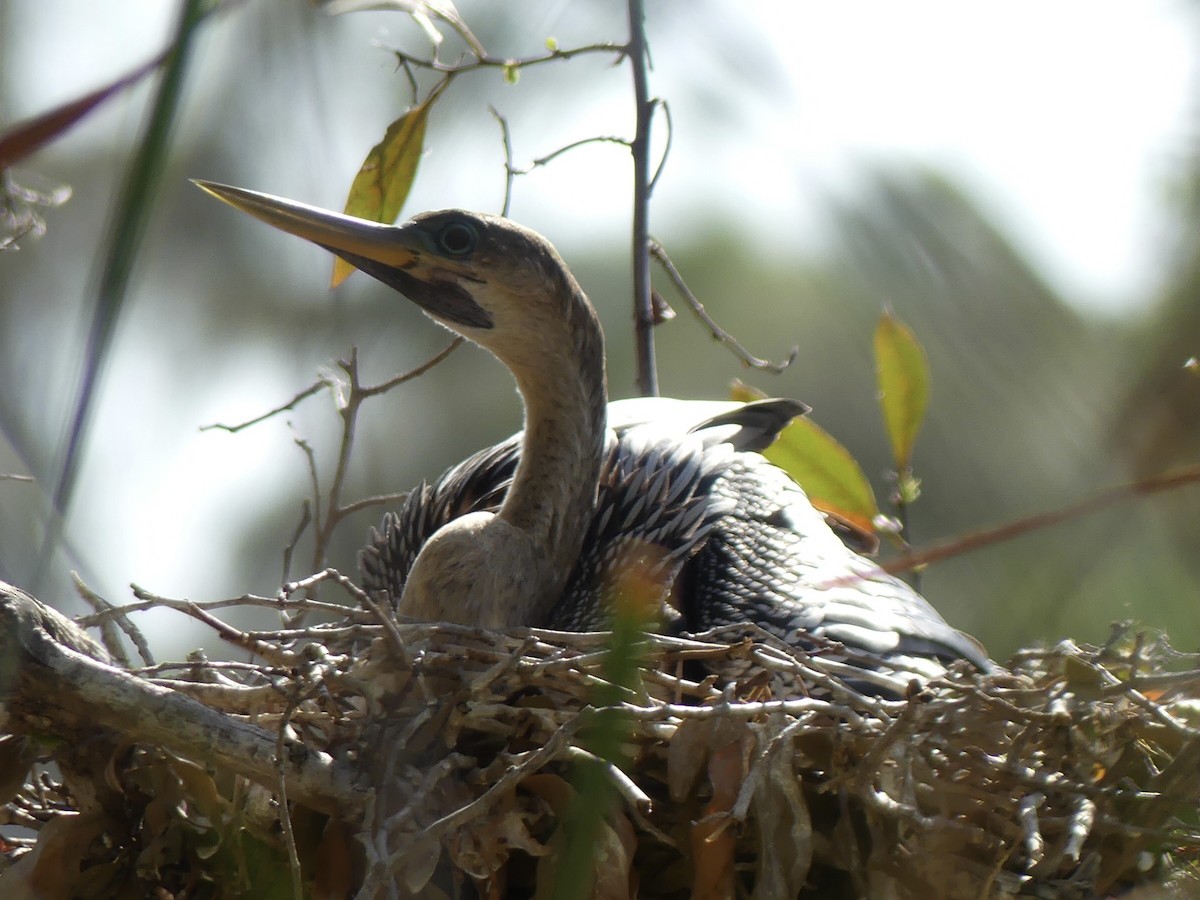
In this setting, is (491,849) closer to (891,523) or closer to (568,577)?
(568,577)

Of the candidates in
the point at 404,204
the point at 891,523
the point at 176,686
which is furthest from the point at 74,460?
the point at 891,523

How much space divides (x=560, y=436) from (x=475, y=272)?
1.21ft

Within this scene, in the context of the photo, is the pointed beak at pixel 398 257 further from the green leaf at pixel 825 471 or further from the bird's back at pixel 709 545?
the green leaf at pixel 825 471

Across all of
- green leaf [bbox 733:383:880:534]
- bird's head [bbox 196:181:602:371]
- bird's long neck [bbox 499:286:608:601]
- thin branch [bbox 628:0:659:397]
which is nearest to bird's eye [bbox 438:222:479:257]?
bird's head [bbox 196:181:602:371]

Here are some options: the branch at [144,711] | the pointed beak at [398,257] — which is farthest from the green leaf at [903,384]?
the branch at [144,711]

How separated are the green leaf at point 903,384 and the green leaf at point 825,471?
0.36 meters

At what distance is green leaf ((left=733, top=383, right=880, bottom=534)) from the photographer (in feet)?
8.09

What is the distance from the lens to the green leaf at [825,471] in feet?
8.09

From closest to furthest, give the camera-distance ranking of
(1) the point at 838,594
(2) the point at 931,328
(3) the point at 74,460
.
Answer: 1. (3) the point at 74,460
2. (2) the point at 931,328
3. (1) the point at 838,594

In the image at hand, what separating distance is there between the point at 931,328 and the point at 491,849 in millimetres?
965

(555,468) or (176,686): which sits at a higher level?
(555,468)

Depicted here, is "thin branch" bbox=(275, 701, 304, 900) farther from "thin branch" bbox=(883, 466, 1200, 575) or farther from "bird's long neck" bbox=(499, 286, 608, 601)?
"bird's long neck" bbox=(499, 286, 608, 601)

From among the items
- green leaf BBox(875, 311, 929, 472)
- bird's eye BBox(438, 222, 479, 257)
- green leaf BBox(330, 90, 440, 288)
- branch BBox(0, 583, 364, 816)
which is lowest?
branch BBox(0, 583, 364, 816)

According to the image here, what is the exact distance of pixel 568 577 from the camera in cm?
242
